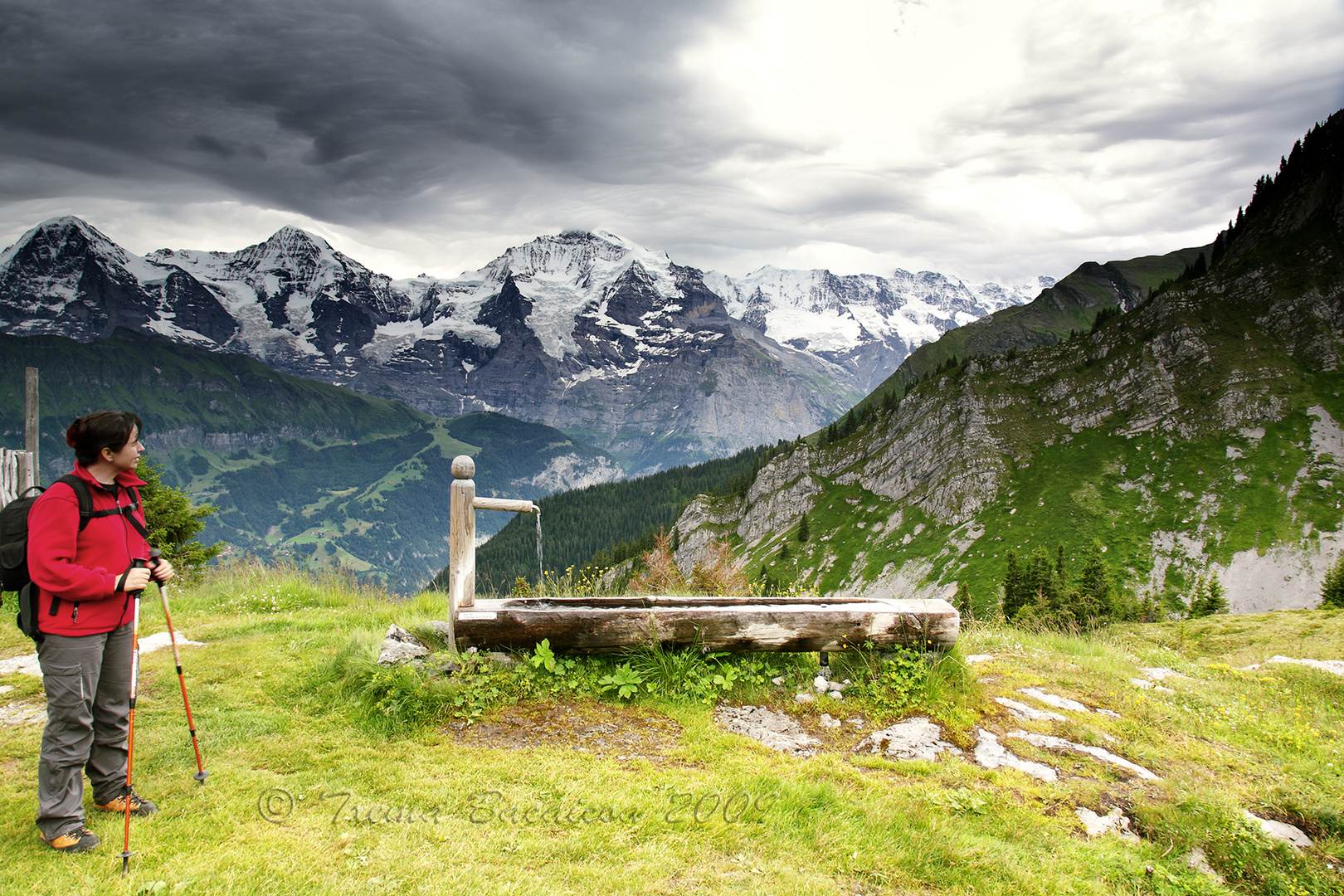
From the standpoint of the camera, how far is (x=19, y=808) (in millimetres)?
5672

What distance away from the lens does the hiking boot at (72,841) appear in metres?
5.18

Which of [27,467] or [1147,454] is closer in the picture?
[27,467]

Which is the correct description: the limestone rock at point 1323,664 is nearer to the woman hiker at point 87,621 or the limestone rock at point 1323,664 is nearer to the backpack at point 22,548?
the woman hiker at point 87,621

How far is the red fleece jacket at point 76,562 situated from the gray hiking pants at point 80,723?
196 mm

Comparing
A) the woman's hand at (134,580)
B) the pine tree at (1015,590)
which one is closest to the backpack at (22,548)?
the woman's hand at (134,580)

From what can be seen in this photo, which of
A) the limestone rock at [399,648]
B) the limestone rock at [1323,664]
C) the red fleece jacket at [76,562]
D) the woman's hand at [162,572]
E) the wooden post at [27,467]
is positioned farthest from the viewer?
the wooden post at [27,467]

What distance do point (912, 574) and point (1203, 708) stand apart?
112 m

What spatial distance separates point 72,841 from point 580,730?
182 inches

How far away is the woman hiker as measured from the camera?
5414mm

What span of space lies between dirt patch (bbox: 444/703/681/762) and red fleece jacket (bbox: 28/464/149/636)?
146 inches

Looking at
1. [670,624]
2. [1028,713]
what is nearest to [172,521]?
[670,624]

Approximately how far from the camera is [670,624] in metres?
8.74

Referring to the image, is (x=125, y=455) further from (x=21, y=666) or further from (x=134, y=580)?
(x=21, y=666)

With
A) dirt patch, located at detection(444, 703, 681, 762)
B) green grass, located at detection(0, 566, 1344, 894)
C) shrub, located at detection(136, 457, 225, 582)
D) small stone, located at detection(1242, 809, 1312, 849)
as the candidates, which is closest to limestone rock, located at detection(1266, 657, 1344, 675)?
green grass, located at detection(0, 566, 1344, 894)
